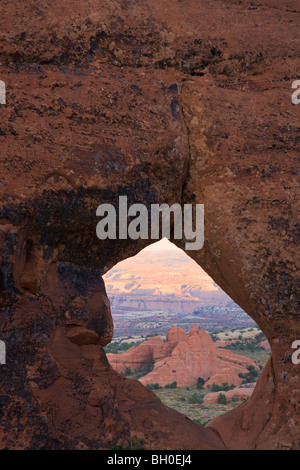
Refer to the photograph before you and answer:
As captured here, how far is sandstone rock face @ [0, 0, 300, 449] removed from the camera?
20.2 ft

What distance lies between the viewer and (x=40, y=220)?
249 inches

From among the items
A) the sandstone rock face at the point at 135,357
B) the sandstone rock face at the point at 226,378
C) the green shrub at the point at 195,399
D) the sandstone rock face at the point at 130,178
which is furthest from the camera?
the sandstone rock face at the point at 135,357

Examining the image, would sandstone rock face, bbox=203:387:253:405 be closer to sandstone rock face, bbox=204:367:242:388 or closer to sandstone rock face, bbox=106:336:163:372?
sandstone rock face, bbox=204:367:242:388

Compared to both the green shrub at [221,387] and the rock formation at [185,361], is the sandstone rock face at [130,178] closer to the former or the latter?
the green shrub at [221,387]

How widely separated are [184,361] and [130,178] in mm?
27737

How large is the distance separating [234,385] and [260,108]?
921 inches

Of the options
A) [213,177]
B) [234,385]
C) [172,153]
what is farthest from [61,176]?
[234,385]

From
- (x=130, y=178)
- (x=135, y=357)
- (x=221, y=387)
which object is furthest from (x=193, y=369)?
(x=130, y=178)

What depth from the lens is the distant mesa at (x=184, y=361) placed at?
30586 mm

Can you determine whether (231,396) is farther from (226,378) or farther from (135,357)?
(135,357)

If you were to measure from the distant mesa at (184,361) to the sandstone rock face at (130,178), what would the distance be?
2291 cm

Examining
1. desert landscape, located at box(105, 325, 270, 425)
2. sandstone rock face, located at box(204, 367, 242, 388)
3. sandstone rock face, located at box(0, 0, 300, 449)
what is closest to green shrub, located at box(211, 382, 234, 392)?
desert landscape, located at box(105, 325, 270, 425)

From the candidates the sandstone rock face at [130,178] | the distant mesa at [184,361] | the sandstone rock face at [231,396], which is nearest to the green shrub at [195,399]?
the sandstone rock face at [231,396]

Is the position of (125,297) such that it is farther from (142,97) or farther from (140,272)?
(142,97)
